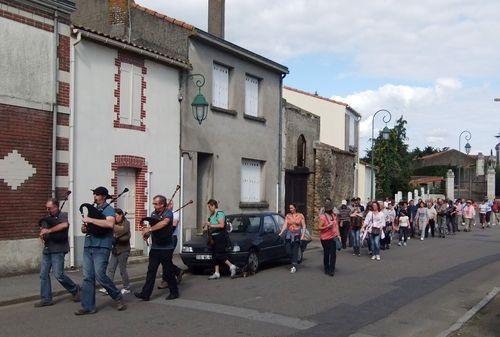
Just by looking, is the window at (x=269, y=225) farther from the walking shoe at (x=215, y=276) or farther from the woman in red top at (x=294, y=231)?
the walking shoe at (x=215, y=276)

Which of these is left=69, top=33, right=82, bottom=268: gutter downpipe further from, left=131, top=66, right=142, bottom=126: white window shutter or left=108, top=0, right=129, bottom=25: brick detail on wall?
left=108, top=0, right=129, bottom=25: brick detail on wall

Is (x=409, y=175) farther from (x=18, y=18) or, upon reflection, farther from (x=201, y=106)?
(x=18, y=18)

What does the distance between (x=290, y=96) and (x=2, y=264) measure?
21759mm

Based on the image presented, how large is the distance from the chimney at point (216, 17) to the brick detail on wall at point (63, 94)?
9.54m

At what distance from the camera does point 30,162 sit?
12555 millimetres

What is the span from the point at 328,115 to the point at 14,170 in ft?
70.5

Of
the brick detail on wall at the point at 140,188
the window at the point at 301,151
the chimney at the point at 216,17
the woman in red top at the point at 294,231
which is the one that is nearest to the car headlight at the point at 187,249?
the woman in red top at the point at 294,231

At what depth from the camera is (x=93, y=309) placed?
28.7 feet

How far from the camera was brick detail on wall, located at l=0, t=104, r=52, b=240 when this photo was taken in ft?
39.5

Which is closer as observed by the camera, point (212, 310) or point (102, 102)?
point (212, 310)

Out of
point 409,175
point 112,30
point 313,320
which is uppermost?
point 112,30

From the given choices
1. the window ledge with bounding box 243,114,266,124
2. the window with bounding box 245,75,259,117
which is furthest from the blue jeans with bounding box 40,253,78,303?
the window with bounding box 245,75,259,117

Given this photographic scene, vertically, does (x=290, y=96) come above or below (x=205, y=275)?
above

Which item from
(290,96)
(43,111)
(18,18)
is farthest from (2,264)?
(290,96)
